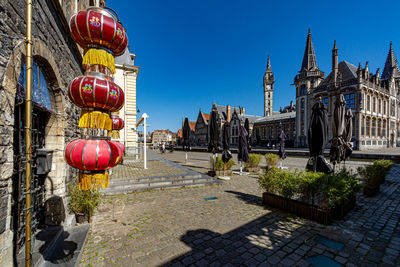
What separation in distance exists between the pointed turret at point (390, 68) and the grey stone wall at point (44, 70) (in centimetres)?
5672

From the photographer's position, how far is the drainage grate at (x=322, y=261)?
2.81 m

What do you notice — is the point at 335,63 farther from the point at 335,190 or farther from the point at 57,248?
the point at 57,248

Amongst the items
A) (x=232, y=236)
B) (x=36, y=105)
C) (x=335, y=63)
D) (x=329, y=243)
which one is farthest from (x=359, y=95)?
(x=36, y=105)

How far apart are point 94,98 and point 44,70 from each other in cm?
254

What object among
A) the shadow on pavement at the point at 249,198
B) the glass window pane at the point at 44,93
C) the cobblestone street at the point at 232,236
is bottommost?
the shadow on pavement at the point at 249,198

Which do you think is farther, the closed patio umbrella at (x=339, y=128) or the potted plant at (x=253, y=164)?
the potted plant at (x=253, y=164)

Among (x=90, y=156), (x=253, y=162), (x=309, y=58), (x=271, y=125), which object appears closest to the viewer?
(x=90, y=156)

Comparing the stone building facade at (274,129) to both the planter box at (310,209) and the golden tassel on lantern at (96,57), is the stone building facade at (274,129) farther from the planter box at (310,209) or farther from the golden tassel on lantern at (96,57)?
the golden tassel on lantern at (96,57)

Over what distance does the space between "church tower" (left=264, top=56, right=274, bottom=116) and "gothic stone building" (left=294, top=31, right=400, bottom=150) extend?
2608 cm

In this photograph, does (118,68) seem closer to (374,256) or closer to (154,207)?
(154,207)

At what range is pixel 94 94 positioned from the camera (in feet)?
7.38

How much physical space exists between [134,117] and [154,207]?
49.7ft

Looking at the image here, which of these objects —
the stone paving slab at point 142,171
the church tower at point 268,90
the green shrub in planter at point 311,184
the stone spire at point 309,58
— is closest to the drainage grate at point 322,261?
the green shrub in planter at point 311,184

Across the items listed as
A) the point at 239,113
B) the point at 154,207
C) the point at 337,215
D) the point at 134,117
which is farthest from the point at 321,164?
the point at 239,113
